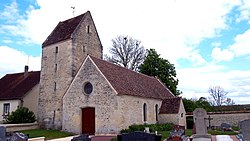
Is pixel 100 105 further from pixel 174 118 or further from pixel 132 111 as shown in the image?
pixel 174 118

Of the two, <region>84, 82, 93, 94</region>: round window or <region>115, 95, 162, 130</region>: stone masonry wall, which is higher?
<region>84, 82, 93, 94</region>: round window

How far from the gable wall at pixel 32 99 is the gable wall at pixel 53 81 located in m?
2.20

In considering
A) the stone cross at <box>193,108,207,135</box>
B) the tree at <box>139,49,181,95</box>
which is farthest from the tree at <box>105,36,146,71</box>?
the stone cross at <box>193,108,207,135</box>

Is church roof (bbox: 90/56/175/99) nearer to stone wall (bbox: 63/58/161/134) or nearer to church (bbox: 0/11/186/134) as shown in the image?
church (bbox: 0/11/186/134)

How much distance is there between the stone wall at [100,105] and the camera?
21.7 meters

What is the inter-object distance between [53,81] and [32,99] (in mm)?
4725

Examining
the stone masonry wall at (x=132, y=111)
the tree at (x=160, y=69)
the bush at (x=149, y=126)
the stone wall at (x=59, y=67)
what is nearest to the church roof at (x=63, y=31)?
the stone wall at (x=59, y=67)

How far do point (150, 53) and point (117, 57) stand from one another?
233 inches

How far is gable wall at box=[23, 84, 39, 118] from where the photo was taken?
3075 centimetres

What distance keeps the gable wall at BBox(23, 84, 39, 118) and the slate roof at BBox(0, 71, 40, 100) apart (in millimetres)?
460

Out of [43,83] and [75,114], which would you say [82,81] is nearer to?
[75,114]

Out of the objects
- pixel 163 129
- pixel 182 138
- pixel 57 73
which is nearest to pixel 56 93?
pixel 57 73

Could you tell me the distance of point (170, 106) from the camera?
29.3 meters

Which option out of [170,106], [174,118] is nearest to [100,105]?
[174,118]
